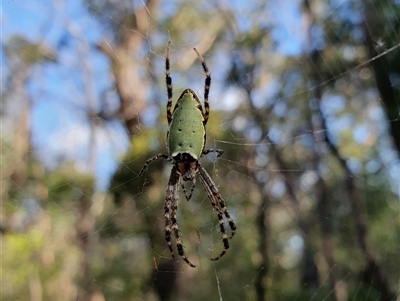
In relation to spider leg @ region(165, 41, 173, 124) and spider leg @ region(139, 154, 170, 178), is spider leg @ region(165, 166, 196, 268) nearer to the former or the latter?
spider leg @ region(139, 154, 170, 178)

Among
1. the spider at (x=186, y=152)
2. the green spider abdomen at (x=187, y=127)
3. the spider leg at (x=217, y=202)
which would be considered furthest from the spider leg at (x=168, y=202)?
the green spider abdomen at (x=187, y=127)

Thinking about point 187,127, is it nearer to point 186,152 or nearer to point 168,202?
point 186,152

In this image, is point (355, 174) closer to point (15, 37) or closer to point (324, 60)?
point (324, 60)

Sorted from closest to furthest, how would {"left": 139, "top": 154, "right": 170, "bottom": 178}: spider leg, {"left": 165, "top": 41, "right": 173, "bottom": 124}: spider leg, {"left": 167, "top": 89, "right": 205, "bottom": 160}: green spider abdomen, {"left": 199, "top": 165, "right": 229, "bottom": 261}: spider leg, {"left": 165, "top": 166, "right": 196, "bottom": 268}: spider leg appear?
{"left": 167, "top": 89, "right": 205, "bottom": 160}: green spider abdomen < {"left": 165, "top": 41, "right": 173, "bottom": 124}: spider leg < {"left": 139, "top": 154, "right": 170, "bottom": 178}: spider leg < {"left": 165, "top": 166, "right": 196, "bottom": 268}: spider leg < {"left": 199, "top": 165, "right": 229, "bottom": 261}: spider leg

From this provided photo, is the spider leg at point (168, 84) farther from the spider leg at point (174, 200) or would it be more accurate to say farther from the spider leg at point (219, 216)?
the spider leg at point (219, 216)

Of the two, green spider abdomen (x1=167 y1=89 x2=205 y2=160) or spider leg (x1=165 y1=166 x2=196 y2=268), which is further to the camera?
spider leg (x1=165 y1=166 x2=196 y2=268)

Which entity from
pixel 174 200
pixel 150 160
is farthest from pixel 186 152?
pixel 174 200

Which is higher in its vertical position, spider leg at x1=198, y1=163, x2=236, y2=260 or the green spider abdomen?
the green spider abdomen

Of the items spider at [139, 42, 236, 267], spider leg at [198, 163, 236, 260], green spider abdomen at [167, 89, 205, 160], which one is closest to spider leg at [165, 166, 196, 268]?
spider at [139, 42, 236, 267]
